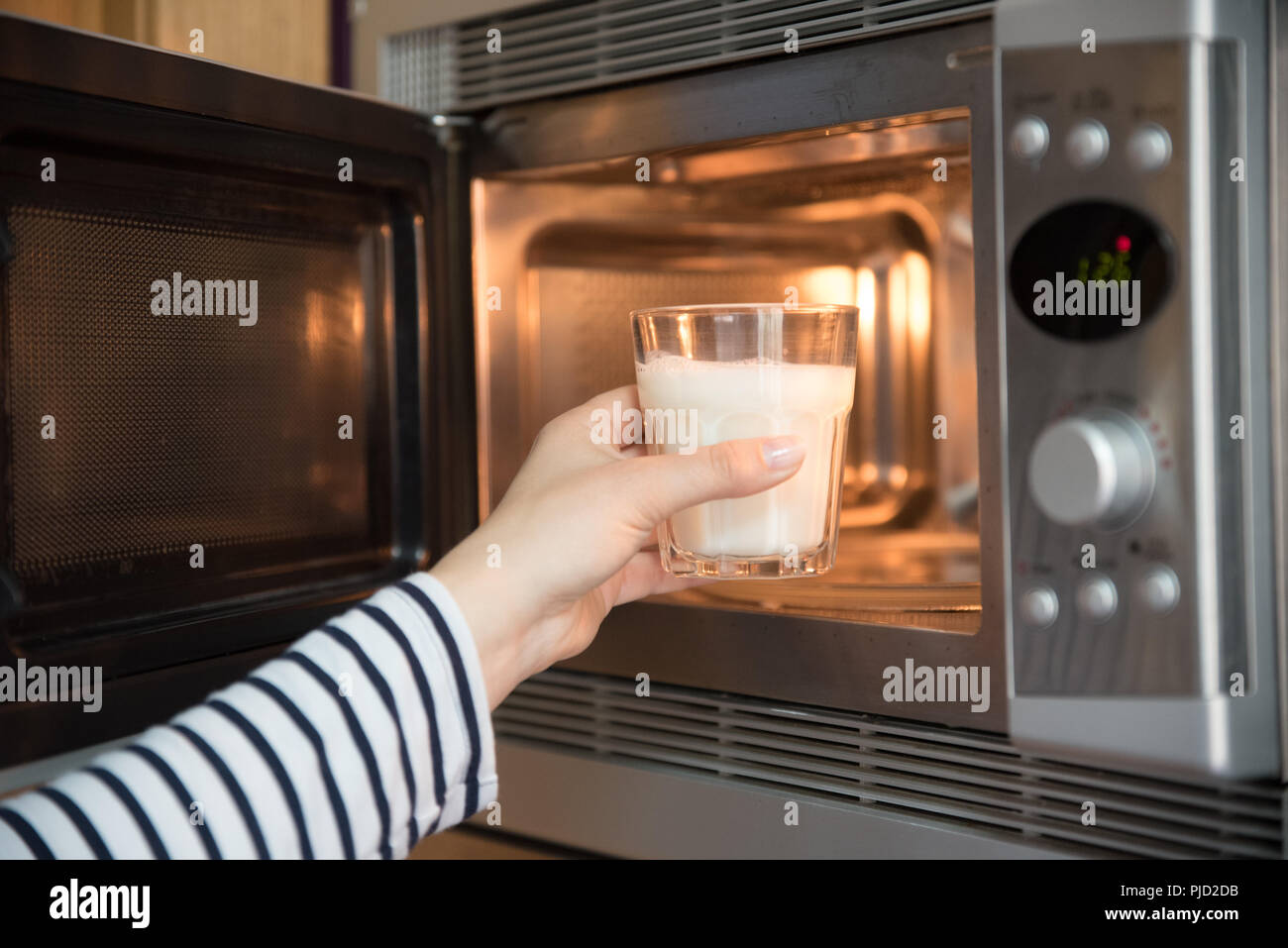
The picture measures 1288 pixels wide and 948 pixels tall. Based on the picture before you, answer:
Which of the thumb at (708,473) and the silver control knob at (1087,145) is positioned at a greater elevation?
the silver control knob at (1087,145)

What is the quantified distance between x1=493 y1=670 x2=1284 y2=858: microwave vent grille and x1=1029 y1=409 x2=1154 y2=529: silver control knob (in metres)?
0.15

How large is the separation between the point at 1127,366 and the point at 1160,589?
0.11m

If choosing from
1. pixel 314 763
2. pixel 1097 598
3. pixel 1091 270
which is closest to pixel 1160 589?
pixel 1097 598

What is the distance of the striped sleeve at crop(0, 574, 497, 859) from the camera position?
1.66 feet

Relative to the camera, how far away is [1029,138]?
60cm

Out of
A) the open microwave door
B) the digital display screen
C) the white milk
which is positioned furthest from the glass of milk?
the open microwave door

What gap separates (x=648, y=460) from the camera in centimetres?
62

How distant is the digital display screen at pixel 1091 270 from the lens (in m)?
0.57

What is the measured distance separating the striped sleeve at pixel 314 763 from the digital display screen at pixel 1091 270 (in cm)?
35

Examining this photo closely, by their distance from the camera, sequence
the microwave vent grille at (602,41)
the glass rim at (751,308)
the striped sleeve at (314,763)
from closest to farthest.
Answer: the striped sleeve at (314,763) → the glass rim at (751,308) → the microwave vent grille at (602,41)

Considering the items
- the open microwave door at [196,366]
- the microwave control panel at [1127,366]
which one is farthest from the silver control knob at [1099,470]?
the open microwave door at [196,366]
